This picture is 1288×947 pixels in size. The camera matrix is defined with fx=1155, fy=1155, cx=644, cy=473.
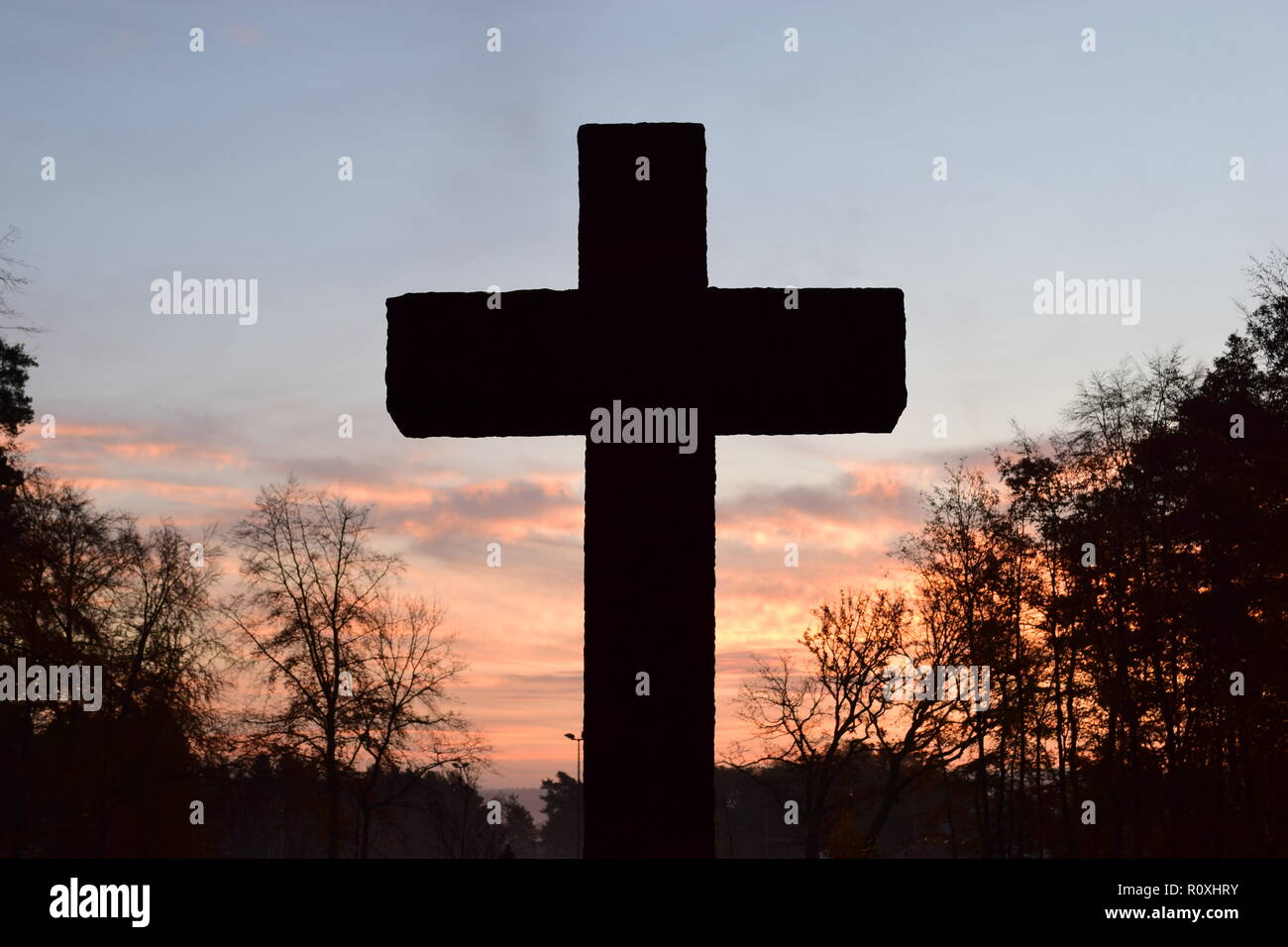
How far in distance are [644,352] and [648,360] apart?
0.02 metres

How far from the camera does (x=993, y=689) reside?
3347 centimetres

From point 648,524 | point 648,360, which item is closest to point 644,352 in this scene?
point 648,360

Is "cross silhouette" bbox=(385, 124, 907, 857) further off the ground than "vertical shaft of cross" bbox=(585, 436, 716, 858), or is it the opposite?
"cross silhouette" bbox=(385, 124, 907, 857)

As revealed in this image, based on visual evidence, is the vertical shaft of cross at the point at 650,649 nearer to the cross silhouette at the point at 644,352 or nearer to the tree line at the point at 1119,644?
the cross silhouette at the point at 644,352

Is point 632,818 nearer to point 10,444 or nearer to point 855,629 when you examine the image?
point 10,444

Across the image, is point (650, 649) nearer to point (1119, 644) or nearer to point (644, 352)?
point (644, 352)

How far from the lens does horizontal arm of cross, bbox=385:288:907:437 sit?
2748 mm

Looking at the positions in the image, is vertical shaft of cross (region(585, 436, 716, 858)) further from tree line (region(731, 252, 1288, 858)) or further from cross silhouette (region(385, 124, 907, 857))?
tree line (region(731, 252, 1288, 858))

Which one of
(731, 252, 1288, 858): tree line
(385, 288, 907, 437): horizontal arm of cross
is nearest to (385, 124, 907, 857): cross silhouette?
(385, 288, 907, 437): horizontal arm of cross

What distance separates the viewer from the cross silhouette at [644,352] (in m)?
2.62

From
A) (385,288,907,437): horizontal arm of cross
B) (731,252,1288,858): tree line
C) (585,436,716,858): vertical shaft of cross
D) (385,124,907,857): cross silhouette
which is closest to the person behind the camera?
(585,436,716,858): vertical shaft of cross

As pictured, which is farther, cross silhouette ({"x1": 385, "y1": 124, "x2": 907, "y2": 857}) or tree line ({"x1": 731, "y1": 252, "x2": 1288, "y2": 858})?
tree line ({"x1": 731, "y1": 252, "x2": 1288, "y2": 858})
